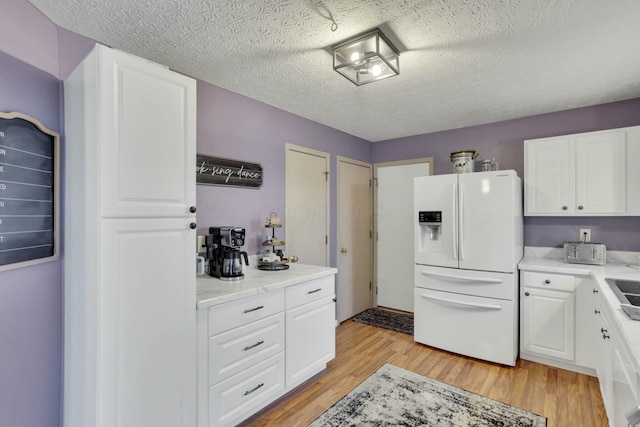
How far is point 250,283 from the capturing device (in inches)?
79.4

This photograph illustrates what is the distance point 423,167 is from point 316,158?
1444 mm

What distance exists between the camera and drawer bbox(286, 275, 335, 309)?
219 centimetres

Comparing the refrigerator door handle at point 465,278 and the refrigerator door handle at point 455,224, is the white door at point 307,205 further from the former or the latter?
the refrigerator door handle at point 455,224

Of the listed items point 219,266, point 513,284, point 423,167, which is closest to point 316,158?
point 423,167

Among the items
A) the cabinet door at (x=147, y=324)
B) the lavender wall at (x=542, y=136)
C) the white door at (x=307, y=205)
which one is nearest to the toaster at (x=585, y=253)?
the lavender wall at (x=542, y=136)

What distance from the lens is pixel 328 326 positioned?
253 centimetres

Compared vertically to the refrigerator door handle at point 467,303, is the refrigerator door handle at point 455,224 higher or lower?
higher

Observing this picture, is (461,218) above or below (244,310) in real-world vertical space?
above

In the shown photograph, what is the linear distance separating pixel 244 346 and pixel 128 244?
0.92 metres

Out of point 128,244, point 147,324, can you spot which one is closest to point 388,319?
point 147,324

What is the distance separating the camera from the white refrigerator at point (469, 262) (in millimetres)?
2672

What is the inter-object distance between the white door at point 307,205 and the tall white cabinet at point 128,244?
149 centimetres

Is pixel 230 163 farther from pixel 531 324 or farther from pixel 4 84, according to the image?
pixel 531 324

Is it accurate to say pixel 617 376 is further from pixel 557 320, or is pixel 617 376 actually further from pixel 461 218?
pixel 461 218
